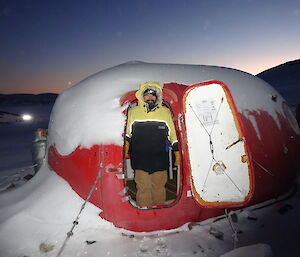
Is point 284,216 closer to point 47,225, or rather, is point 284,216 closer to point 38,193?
point 47,225

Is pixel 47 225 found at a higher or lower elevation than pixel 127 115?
lower

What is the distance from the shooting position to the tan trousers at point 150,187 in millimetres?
3738

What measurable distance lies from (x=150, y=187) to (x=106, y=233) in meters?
0.97

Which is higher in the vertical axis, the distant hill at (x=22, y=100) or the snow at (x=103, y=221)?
the distant hill at (x=22, y=100)

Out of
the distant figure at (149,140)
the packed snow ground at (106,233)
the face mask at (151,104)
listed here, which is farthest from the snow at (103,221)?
the face mask at (151,104)

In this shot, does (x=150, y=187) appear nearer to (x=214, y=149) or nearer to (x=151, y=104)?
(x=214, y=149)

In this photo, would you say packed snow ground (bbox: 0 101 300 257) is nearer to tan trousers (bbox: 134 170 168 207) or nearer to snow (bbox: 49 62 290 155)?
tan trousers (bbox: 134 170 168 207)

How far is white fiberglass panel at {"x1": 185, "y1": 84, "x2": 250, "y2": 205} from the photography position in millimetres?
3365

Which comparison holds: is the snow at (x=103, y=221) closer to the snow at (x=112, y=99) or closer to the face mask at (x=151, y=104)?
the snow at (x=112, y=99)

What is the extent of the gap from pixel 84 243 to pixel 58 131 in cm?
198

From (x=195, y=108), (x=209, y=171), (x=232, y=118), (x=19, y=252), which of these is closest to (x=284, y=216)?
(x=209, y=171)

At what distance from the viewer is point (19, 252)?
3076 millimetres

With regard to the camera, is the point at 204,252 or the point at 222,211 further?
the point at 222,211

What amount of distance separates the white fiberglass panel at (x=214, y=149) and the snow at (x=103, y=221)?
63 cm
